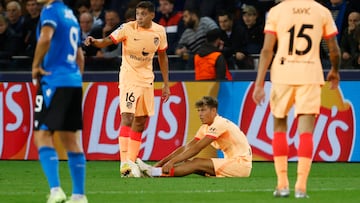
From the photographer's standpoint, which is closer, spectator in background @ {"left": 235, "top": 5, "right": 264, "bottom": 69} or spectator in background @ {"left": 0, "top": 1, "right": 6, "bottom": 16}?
spectator in background @ {"left": 235, "top": 5, "right": 264, "bottom": 69}

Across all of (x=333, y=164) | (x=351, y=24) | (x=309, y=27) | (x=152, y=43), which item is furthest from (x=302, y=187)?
(x=351, y=24)

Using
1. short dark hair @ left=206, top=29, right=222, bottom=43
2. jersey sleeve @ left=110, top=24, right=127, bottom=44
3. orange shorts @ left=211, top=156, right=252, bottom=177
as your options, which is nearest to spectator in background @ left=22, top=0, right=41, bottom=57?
short dark hair @ left=206, top=29, right=222, bottom=43

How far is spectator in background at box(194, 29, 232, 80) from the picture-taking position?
18516 mm

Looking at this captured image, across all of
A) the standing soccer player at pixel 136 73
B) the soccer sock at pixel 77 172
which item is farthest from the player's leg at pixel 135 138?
the soccer sock at pixel 77 172

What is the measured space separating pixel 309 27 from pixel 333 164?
274 inches

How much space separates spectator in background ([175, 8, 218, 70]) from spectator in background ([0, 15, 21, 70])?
298cm

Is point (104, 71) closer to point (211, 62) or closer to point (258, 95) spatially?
point (211, 62)

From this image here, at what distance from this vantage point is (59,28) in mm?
10703

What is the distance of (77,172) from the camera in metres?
10.6

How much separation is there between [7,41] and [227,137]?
711 centimetres

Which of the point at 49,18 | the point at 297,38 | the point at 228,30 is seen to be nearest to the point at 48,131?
the point at 49,18

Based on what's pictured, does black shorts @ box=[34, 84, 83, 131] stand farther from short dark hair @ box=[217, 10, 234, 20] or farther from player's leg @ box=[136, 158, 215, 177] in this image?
short dark hair @ box=[217, 10, 234, 20]

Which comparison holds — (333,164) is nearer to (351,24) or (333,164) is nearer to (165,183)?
(351,24)

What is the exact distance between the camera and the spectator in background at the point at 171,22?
20341 mm
